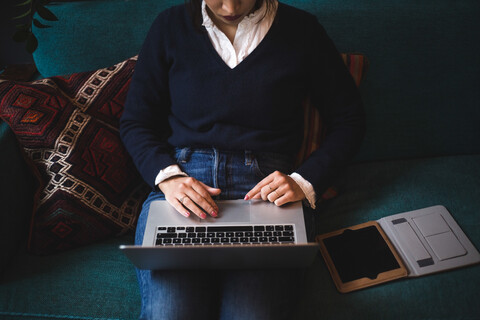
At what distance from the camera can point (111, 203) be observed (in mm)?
1113

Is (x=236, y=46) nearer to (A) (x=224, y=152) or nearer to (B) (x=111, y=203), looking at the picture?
(A) (x=224, y=152)

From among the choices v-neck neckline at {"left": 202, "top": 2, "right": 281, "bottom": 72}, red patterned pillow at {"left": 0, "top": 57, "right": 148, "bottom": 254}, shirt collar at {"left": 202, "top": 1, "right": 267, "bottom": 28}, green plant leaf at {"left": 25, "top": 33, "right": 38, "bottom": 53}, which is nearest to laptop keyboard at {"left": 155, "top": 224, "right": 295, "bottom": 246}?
red patterned pillow at {"left": 0, "top": 57, "right": 148, "bottom": 254}

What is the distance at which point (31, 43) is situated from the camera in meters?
1.22

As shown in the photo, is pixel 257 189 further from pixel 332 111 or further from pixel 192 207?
pixel 332 111

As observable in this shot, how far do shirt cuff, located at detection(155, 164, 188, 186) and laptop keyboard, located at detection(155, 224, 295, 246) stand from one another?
171mm

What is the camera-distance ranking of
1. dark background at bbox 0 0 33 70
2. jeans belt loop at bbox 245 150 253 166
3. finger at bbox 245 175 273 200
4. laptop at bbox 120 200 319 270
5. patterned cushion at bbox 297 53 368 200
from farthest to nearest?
dark background at bbox 0 0 33 70
patterned cushion at bbox 297 53 368 200
jeans belt loop at bbox 245 150 253 166
finger at bbox 245 175 273 200
laptop at bbox 120 200 319 270

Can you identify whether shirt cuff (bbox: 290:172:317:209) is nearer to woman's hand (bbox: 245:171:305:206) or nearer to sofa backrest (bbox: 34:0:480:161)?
woman's hand (bbox: 245:171:305:206)

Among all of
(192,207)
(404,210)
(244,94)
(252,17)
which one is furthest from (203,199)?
(404,210)

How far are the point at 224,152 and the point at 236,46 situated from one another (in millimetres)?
341

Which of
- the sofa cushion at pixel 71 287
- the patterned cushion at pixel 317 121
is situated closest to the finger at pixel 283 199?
the patterned cushion at pixel 317 121

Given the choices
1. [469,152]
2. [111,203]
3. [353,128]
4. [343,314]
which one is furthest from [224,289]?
[469,152]

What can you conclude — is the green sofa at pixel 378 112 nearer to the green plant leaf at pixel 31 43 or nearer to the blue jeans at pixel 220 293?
the green plant leaf at pixel 31 43

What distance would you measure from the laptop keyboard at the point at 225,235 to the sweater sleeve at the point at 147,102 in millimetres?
248

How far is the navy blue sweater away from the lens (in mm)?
1032
